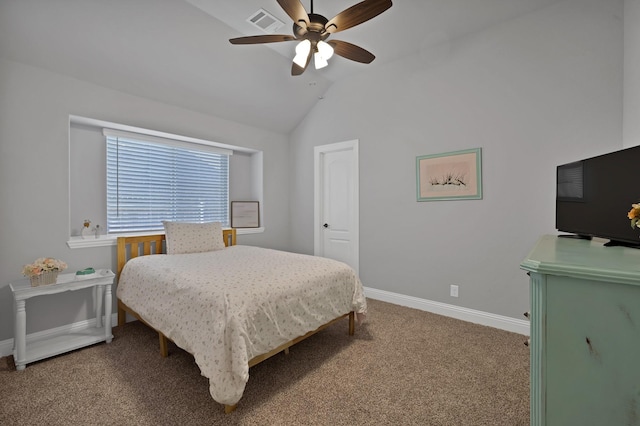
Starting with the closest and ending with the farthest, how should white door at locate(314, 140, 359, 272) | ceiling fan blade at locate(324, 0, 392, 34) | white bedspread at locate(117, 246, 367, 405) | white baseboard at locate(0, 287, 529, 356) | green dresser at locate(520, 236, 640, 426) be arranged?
green dresser at locate(520, 236, 640, 426) < white bedspread at locate(117, 246, 367, 405) < ceiling fan blade at locate(324, 0, 392, 34) < white baseboard at locate(0, 287, 529, 356) < white door at locate(314, 140, 359, 272)

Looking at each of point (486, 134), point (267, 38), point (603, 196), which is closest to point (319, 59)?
point (267, 38)

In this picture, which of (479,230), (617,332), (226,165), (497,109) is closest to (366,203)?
(479,230)

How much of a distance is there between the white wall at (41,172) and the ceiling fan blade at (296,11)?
2119mm

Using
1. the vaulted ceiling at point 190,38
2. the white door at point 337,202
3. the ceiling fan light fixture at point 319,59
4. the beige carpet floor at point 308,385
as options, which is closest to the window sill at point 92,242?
the beige carpet floor at point 308,385

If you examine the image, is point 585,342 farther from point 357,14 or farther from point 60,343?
point 60,343

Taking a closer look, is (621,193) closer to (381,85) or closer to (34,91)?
(381,85)

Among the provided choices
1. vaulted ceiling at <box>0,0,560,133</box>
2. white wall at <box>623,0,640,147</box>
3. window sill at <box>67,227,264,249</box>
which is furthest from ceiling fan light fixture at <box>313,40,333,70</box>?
window sill at <box>67,227,264,249</box>

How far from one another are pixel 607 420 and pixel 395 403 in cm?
123

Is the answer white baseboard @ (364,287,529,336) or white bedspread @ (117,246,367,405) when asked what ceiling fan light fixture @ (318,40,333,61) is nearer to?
white bedspread @ (117,246,367,405)

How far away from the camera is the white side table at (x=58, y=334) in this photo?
206 centimetres

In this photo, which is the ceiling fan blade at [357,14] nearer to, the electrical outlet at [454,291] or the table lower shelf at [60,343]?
the electrical outlet at [454,291]

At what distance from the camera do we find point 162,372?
6.71 ft

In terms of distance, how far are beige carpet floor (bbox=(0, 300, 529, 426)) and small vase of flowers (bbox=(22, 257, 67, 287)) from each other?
610mm

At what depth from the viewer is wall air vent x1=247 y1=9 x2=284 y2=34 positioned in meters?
2.54
